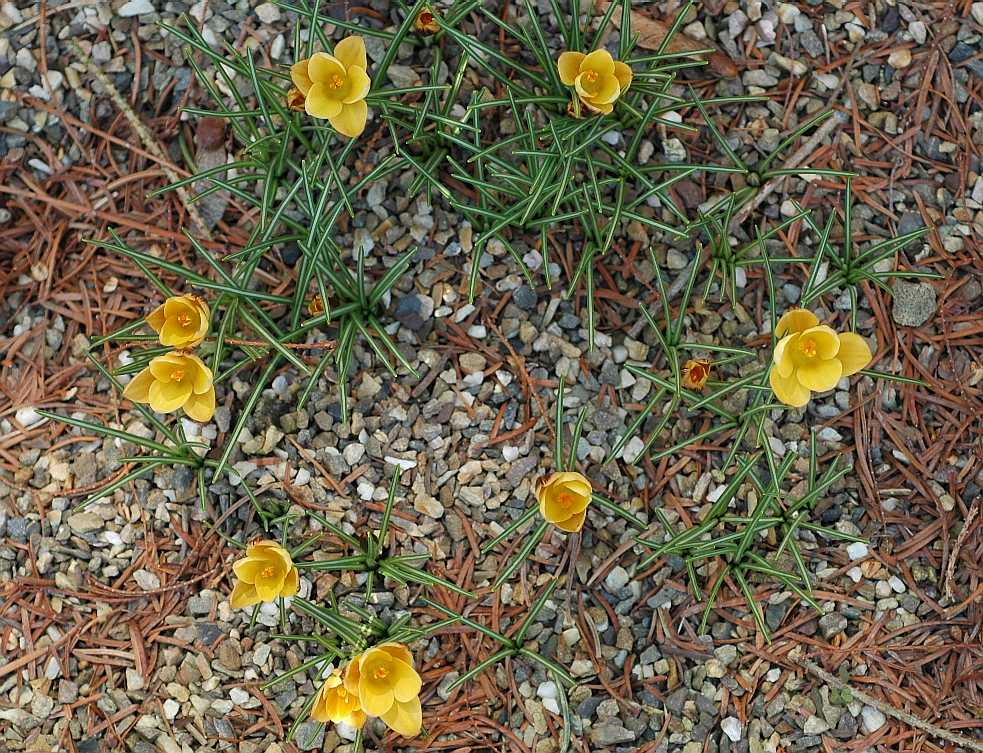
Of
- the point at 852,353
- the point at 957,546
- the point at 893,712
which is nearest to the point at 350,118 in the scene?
the point at 852,353

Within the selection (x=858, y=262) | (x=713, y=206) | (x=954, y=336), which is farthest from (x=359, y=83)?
(x=954, y=336)

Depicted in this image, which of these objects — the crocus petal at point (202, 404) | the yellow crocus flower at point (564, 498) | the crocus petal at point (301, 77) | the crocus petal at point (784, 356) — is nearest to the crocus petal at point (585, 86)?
the crocus petal at point (301, 77)

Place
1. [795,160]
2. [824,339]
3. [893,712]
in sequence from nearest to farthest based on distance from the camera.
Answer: [824,339] < [893,712] < [795,160]

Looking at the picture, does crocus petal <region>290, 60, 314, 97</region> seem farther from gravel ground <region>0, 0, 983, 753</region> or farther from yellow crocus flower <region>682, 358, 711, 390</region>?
yellow crocus flower <region>682, 358, 711, 390</region>

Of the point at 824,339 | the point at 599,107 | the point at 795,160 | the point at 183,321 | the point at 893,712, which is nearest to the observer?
the point at 824,339

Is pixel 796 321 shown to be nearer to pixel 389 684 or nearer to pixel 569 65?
pixel 569 65

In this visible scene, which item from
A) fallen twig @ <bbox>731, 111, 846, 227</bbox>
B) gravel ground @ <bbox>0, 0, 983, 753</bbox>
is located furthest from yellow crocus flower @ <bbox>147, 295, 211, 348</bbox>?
fallen twig @ <bbox>731, 111, 846, 227</bbox>

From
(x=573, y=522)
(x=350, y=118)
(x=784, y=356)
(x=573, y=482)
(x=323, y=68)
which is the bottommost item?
(x=573, y=522)
